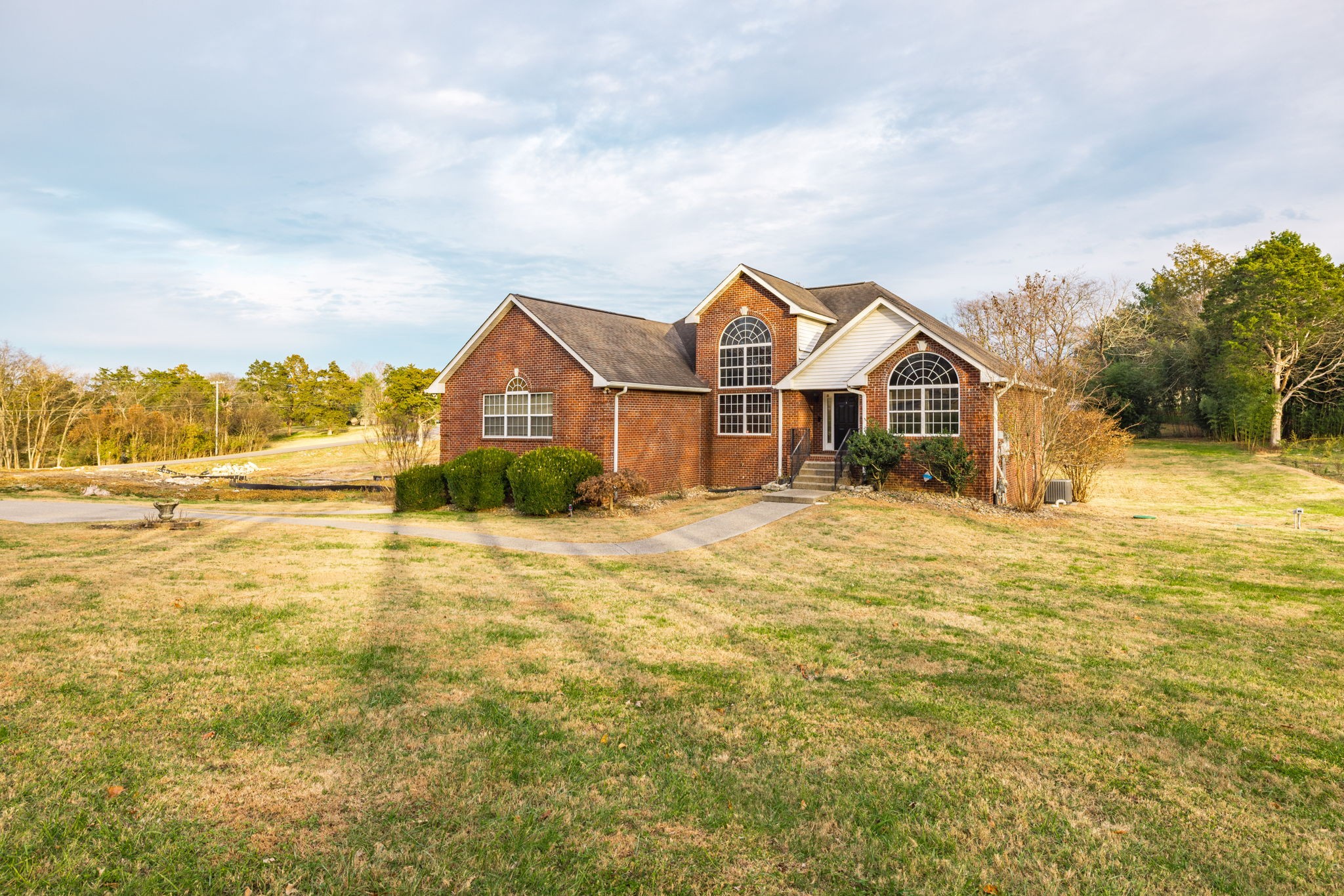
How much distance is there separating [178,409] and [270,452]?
643cm

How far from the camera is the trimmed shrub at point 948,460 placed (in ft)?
58.2

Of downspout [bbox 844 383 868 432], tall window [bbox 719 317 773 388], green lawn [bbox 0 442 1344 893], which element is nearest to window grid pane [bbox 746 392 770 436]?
tall window [bbox 719 317 773 388]

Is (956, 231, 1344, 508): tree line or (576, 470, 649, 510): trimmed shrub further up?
(956, 231, 1344, 508): tree line

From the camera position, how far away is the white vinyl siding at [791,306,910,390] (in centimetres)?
2031

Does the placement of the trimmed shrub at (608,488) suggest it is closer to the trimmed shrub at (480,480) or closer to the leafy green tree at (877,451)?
the trimmed shrub at (480,480)

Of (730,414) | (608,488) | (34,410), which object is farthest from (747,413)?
(34,410)

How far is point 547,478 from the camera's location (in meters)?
16.9

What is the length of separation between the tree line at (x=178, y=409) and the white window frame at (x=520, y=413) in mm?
3746

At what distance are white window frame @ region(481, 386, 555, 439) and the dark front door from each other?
8738 millimetres

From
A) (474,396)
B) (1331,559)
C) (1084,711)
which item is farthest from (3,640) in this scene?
(1331,559)

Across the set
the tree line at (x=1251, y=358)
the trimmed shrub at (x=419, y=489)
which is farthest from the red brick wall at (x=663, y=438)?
the tree line at (x=1251, y=358)

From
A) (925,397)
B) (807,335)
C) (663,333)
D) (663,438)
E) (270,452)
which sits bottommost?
(270,452)

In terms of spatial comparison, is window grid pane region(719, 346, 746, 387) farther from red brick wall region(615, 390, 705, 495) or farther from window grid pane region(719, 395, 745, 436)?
red brick wall region(615, 390, 705, 495)

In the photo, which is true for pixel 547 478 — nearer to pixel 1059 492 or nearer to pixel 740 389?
pixel 740 389
